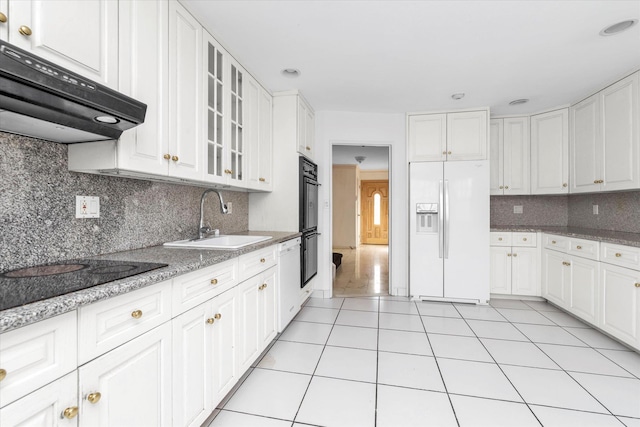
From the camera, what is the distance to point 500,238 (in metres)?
3.66

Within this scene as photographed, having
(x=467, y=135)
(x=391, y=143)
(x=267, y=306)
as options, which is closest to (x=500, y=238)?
(x=467, y=135)

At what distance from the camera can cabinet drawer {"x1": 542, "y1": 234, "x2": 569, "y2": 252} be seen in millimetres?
3102

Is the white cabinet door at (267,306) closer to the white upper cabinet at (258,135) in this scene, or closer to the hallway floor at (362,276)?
the white upper cabinet at (258,135)

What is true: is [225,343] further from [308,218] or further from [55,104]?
[308,218]

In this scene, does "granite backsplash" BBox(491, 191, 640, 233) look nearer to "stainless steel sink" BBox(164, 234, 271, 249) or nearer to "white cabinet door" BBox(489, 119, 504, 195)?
"white cabinet door" BBox(489, 119, 504, 195)

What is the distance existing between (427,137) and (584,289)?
2.21m

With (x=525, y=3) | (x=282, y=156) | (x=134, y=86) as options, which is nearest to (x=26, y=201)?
(x=134, y=86)

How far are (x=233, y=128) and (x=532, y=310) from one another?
144 inches

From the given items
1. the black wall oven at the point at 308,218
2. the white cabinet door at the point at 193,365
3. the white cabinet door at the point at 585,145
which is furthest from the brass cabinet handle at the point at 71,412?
the white cabinet door at the point at 585,145

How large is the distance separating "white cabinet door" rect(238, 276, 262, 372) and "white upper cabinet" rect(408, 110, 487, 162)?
8.70 ft

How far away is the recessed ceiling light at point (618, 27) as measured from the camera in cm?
199

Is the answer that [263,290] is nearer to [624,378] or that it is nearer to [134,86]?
[134,86]

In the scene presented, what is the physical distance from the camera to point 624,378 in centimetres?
199


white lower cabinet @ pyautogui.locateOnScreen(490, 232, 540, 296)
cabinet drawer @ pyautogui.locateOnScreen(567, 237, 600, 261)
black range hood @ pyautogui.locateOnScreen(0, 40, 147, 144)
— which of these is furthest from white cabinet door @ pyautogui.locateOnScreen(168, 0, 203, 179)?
white lower cabinet @ pyautogui.locateOnScreen(490, 232, 540, 296)
